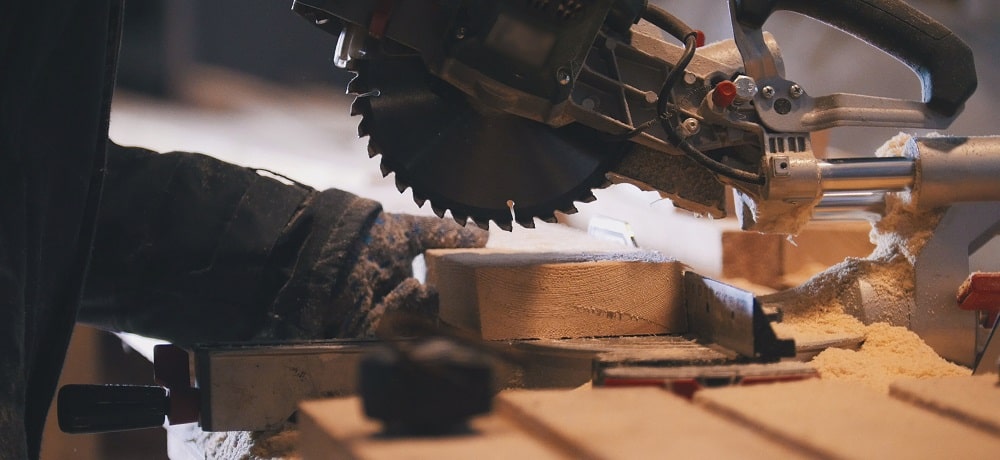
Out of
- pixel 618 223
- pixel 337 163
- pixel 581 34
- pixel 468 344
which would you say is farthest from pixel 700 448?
pixel 337 163

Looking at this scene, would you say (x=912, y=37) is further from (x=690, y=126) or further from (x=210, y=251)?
(x=210, y=251)

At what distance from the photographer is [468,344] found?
63 centimetres

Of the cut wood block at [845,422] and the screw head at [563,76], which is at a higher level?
the screw head at [563,76]

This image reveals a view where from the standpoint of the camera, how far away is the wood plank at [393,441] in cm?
60

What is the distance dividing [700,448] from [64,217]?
35.1 inches

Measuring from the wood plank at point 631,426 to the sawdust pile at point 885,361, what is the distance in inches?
18.1

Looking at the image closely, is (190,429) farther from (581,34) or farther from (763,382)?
(763,382)

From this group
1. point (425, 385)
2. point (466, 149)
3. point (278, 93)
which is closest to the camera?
point (425, 385)

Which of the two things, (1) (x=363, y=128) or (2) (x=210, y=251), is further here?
(2) (x=210, y=251)

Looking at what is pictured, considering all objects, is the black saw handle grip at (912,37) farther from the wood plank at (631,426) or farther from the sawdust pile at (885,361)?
the wood plank at (631,426)

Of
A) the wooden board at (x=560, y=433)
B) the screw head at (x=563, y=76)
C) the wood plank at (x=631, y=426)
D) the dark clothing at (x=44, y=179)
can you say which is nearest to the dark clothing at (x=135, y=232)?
the dark clothing at (x=44, y=179)

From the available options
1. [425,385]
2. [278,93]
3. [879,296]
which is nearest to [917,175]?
[879,296]

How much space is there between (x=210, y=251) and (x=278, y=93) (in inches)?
66.2

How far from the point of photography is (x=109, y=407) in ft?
3.75
